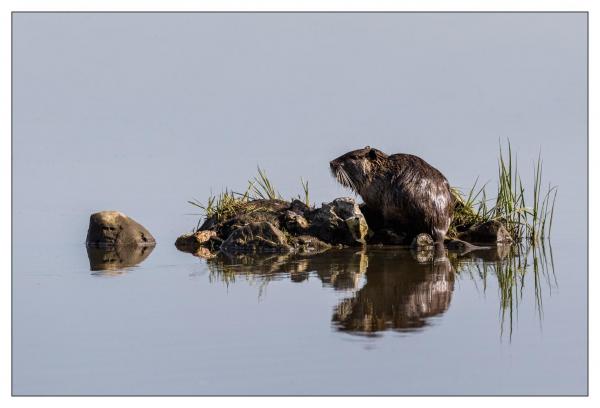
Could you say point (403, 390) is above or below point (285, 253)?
below

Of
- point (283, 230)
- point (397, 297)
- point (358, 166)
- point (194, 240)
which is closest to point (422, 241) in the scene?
point (358, 166)

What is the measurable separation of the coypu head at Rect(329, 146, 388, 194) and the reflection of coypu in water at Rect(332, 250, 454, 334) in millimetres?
2054

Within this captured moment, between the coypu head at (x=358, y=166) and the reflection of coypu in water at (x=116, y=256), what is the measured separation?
3.32 metres

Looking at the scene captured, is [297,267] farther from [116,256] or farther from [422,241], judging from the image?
[116,256]

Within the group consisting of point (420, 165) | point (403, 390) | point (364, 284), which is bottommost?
point (403, 390)

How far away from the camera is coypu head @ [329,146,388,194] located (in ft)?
53.4

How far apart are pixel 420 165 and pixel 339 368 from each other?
8.43 metres

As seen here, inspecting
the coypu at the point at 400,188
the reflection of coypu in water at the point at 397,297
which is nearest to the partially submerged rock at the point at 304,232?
the coypu at the point at 400,188

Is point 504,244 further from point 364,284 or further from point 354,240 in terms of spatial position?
point 364,284

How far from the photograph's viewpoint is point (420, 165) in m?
16.3

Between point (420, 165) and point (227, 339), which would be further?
point (420, 165)

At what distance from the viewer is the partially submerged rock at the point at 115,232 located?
17594 millimetres

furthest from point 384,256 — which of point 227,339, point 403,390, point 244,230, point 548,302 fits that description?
point 403,390

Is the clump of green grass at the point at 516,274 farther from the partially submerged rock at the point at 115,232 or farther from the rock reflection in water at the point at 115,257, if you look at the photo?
the partially submerged rock at the point at 115,232
